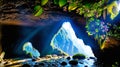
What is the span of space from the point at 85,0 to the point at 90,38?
1407cm

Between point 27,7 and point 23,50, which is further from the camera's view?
point 23,50

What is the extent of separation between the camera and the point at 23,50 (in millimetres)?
19844

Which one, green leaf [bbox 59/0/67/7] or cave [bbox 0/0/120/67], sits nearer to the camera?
green leaf [bbox 59/0/67/7]

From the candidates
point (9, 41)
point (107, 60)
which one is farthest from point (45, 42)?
point (107, 60)

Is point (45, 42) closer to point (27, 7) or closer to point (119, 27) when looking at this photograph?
point (27, 7)

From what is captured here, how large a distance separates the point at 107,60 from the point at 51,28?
618 centimetres

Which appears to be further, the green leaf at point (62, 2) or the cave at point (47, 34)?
the cave at point (47, 34)

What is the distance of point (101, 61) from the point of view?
1495cm

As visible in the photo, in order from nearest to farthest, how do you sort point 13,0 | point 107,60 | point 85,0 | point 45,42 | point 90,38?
point 85,0
point 13,0
point 107,60
point 90,38
point 45,42

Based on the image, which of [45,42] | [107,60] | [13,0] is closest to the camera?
[13,0]

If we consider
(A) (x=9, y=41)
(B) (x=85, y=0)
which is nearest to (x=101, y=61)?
(A) (x=9, y=41)

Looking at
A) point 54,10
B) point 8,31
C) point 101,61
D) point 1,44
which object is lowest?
point 101,61

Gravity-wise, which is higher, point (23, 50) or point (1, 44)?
point (1, 44)

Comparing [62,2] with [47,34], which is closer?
[62,2]
